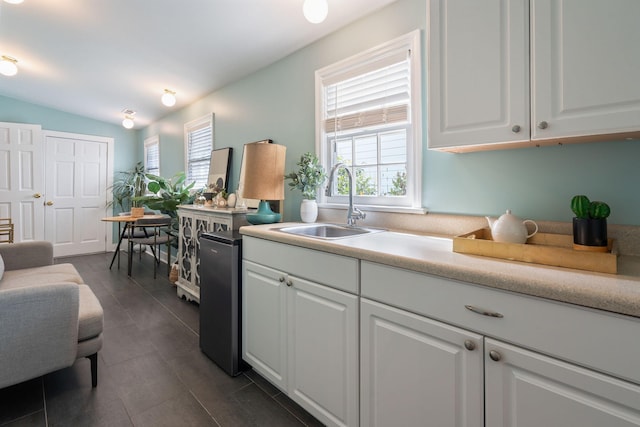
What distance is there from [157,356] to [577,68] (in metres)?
2.85

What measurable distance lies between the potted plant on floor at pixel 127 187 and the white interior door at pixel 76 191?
19 cm

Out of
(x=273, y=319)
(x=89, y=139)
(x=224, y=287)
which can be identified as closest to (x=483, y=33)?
(x=273, y=319)

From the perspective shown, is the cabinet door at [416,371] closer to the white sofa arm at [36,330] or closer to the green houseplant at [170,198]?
the white sofa arm at [36,330]

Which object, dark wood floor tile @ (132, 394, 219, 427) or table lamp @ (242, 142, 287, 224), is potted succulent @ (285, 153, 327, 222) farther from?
dark wood floor tile @ (132, 394, 219, 427)

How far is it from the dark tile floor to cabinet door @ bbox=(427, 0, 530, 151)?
1626 mm

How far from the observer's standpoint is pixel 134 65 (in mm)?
3459

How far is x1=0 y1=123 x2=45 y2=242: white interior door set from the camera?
484cm

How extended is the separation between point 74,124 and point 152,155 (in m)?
1.53

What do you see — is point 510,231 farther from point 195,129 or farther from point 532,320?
point 195,129

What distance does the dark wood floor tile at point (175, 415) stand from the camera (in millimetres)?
1591

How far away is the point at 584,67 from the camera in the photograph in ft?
3.42

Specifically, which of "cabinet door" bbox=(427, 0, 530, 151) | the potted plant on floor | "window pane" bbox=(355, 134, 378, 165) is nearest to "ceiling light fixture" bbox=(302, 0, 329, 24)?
"cabinet door" bbox=(427, 0, 530, 151)

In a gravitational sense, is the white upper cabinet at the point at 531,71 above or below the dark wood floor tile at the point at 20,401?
above

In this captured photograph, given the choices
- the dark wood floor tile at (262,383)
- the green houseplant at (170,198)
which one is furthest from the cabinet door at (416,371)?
the green houseplant at (170,198)
